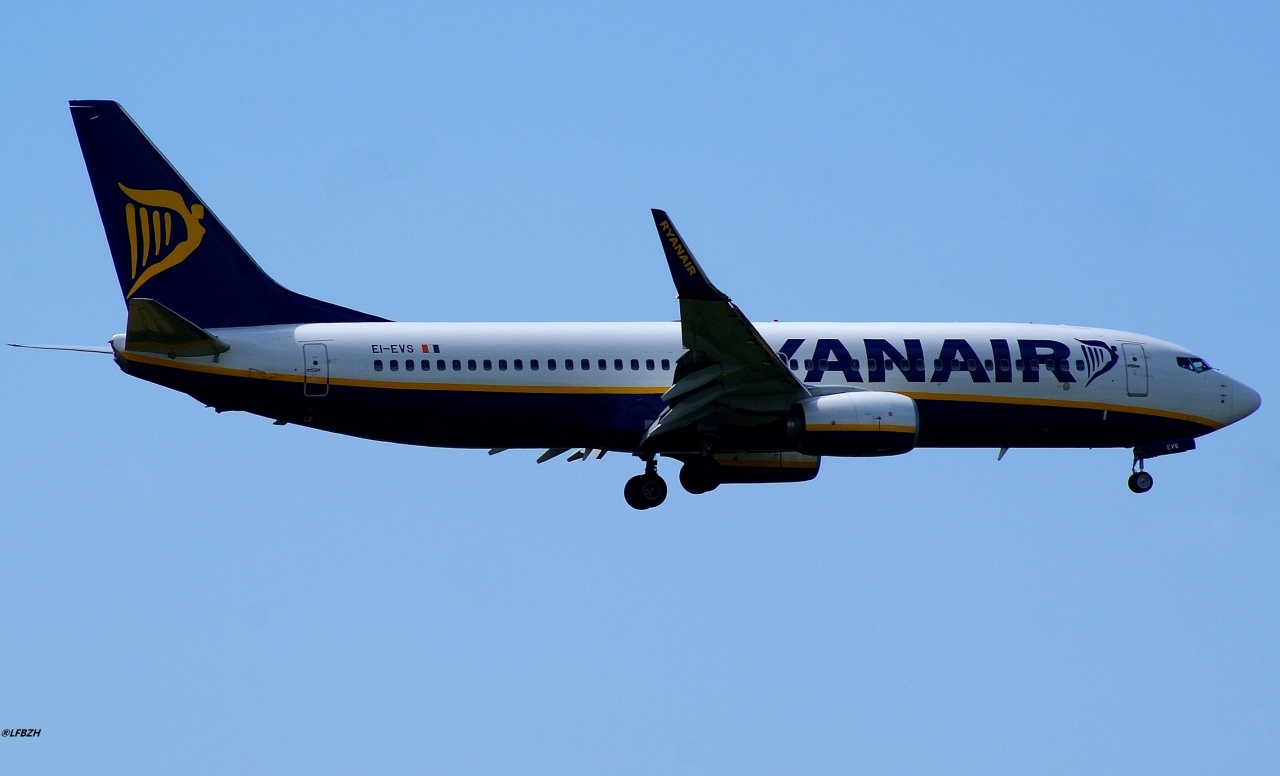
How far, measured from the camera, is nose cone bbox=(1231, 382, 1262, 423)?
40.9 metres

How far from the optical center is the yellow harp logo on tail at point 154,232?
35.0 meters

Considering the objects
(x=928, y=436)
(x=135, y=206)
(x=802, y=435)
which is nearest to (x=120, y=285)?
(x=135, y=206)

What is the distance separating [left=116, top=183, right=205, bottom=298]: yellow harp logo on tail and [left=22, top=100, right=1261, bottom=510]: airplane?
30 millimetres

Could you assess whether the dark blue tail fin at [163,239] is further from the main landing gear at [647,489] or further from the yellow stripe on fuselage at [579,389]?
the main landing gear at [647,489]

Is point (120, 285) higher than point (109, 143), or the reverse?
point (109, 143)

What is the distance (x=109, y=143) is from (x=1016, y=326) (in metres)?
20.8

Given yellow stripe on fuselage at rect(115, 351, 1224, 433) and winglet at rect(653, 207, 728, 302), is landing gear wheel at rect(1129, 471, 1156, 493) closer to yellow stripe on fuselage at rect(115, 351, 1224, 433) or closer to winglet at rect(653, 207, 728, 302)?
yellow stripe on fuselage at rect(115, 351, 1224, 433)

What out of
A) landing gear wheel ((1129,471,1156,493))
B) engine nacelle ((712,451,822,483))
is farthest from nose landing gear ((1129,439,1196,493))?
engine nacelle ((712,451,822,483))

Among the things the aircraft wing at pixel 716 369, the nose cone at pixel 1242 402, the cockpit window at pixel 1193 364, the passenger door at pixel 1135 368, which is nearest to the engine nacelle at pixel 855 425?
the aircraft wing at pixel 716 369

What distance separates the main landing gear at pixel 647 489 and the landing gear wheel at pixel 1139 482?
11659mm

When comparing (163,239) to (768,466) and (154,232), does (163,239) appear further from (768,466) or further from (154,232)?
(768,466)

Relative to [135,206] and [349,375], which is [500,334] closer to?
[349,375]

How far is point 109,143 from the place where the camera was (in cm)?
3484

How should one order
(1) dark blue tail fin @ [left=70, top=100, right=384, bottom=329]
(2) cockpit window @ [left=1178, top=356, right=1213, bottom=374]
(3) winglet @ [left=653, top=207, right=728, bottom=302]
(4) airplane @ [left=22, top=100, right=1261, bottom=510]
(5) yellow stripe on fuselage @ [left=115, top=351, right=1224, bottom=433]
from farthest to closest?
(2) cockpit window @ [left=1178, top=356, right=1213, bottom=374] → (1) dark blue tail fin @ [left=70, top=100, right=384, bottom=329] → (4) airplane @ [left=22, top=100, right=1261, bottom=510] → (5) yellow stripe on fuselage @ [left=115, top=351, right=1224, bottom=433] → (3) winglet @ [left=653, top=207, right=728, bottom=302]
